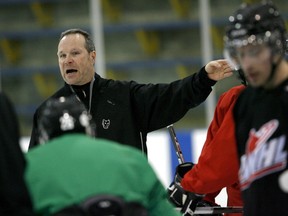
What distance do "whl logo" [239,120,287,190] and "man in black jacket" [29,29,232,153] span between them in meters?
1.09

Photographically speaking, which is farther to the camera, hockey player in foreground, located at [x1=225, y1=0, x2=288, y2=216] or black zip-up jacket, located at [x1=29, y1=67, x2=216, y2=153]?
black zip-up jacket, located at [x1=29, y1=67, x2=216, y2=153]

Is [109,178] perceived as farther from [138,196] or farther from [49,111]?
[49,111]

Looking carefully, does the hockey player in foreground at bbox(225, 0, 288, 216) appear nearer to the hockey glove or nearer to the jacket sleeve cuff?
the hockey glove

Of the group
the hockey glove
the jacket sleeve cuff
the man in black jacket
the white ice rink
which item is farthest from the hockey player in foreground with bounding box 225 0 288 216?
the white ice rink

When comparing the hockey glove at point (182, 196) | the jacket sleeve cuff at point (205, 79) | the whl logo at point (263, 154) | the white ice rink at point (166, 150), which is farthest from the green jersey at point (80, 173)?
the white ice rink at point (166, 150)

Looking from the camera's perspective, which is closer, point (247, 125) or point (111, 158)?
point (111, 158)

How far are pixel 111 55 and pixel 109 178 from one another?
5.37m

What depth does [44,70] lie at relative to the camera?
24.4 feet

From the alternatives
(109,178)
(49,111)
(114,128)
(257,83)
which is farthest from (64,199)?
(114,128)

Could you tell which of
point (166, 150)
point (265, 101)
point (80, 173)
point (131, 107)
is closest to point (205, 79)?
point (131, 107)

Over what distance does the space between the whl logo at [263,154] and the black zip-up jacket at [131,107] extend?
109 centimetres

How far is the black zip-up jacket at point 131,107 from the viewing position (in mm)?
3580

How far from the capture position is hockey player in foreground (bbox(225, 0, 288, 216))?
232 centimetres

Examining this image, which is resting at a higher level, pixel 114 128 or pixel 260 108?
pixel 260 108
